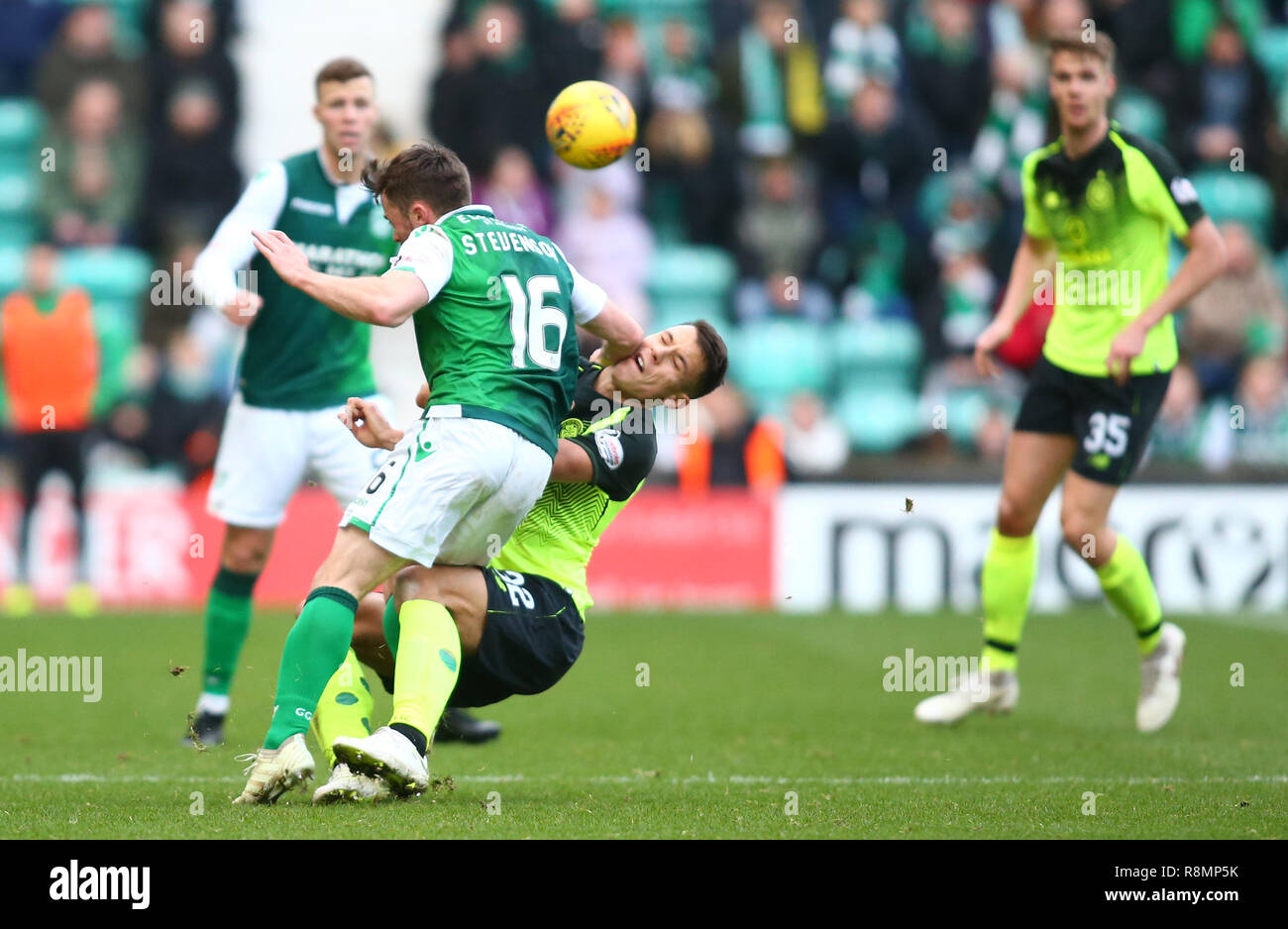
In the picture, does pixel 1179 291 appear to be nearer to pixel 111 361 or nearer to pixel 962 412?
pixel 962 412

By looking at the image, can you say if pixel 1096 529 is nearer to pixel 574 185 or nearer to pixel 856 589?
pixel 856 589

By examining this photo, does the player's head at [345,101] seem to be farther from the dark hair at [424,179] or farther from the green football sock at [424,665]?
the green football sock at [424,665]

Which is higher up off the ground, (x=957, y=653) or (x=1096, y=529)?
(x=1096, y=529)

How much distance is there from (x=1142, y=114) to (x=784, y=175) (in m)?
3.68

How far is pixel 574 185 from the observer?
16031 mm

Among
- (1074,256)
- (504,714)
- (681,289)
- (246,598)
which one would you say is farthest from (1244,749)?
(681,289)

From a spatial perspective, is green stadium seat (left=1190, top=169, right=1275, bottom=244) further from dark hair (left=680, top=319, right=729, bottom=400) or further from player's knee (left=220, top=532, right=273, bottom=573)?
dark hair (left=680, top=319, right=729, bottom=400)

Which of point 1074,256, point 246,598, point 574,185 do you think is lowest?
point 246,598

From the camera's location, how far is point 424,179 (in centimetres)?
550

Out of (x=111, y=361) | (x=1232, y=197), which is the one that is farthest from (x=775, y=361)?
(x=111, y=361)

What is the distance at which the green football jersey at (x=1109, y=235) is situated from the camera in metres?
7.62

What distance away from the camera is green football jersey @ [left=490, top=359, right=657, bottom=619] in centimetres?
573
